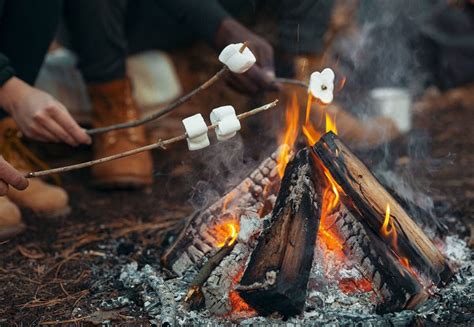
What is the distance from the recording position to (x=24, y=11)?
2.57 meters

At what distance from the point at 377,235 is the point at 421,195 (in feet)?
2.11

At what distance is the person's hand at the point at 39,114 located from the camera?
208 cm

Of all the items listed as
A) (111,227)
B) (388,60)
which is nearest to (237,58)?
(111,227)

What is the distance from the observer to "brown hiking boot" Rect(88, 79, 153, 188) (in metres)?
2.88

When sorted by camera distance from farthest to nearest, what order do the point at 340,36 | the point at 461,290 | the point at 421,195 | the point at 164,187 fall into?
the point at 340,36 → the point at 164,187 → the point at 421,195 → the point at 461,290

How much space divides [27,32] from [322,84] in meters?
1.36

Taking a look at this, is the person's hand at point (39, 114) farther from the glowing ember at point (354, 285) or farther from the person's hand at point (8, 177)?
the glowing ember at point (354, 285)

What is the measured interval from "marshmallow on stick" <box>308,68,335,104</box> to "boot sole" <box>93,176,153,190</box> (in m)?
1.22

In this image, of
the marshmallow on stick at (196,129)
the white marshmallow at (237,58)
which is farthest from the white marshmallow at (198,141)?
the white marshmallow at (237,58)

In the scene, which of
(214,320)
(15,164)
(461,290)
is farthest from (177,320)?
(15,164)

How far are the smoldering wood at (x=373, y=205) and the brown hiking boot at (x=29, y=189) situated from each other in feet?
4.17

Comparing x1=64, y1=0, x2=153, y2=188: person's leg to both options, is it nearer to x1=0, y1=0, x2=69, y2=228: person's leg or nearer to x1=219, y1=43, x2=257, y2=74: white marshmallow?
x1=0, y1=0, x2=69, y2=228: person's leg

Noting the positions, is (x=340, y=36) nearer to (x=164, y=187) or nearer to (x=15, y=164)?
(x=164, y=187)

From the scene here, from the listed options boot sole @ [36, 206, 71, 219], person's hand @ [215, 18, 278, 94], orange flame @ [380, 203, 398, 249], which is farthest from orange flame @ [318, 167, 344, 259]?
boot sole @ [36, 206, 71, 219]
